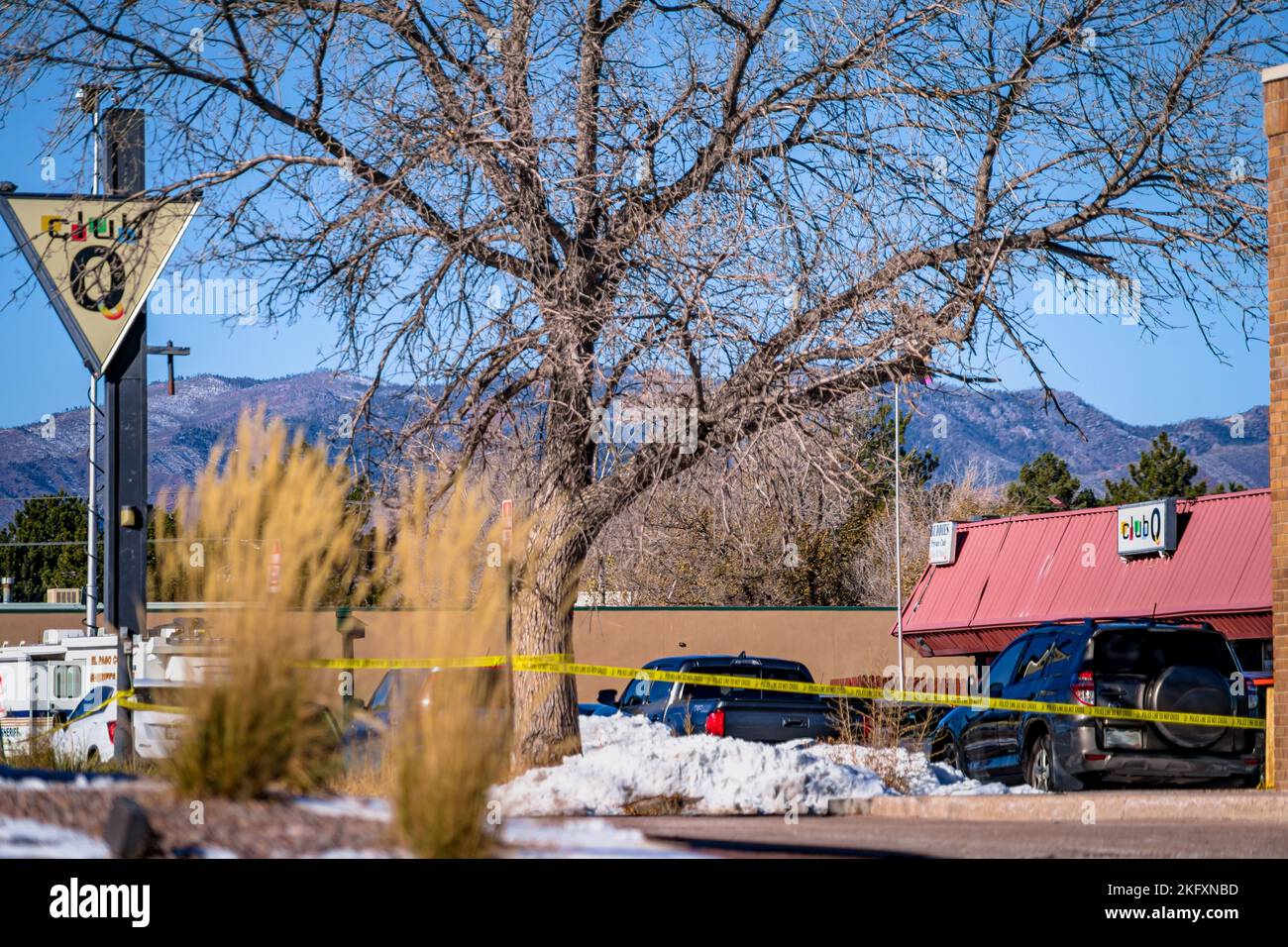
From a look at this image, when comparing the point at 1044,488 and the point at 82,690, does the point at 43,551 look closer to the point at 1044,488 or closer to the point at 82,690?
the point at 1044,488

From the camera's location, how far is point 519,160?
13047 millimetres

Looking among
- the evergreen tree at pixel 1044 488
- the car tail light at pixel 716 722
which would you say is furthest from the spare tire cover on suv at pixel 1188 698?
the evergreen tree at pixel 1044 488

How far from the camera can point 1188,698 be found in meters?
13.6

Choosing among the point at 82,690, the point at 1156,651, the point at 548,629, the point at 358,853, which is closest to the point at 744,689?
the point at 548,629

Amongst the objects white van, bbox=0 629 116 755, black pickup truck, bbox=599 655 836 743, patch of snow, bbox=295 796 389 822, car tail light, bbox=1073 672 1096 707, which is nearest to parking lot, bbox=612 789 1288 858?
car tail light, bbox=1073 672 1096 707

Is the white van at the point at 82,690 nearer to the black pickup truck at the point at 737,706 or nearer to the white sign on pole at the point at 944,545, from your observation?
the black pickup truck at the point at 737,706

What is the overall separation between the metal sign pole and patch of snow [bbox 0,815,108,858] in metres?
7.44

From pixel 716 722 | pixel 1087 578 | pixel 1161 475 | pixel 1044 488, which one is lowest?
pixel 716 722

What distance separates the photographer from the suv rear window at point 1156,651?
1404cm

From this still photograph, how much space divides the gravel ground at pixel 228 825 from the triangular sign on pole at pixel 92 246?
24.9ft

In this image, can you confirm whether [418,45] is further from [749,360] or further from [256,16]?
[749,360]

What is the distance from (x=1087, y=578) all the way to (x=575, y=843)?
2980 cm

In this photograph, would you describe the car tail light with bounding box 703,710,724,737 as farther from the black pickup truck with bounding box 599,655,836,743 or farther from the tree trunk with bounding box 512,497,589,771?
the tree trunk with bounding box 512,497,589,771
